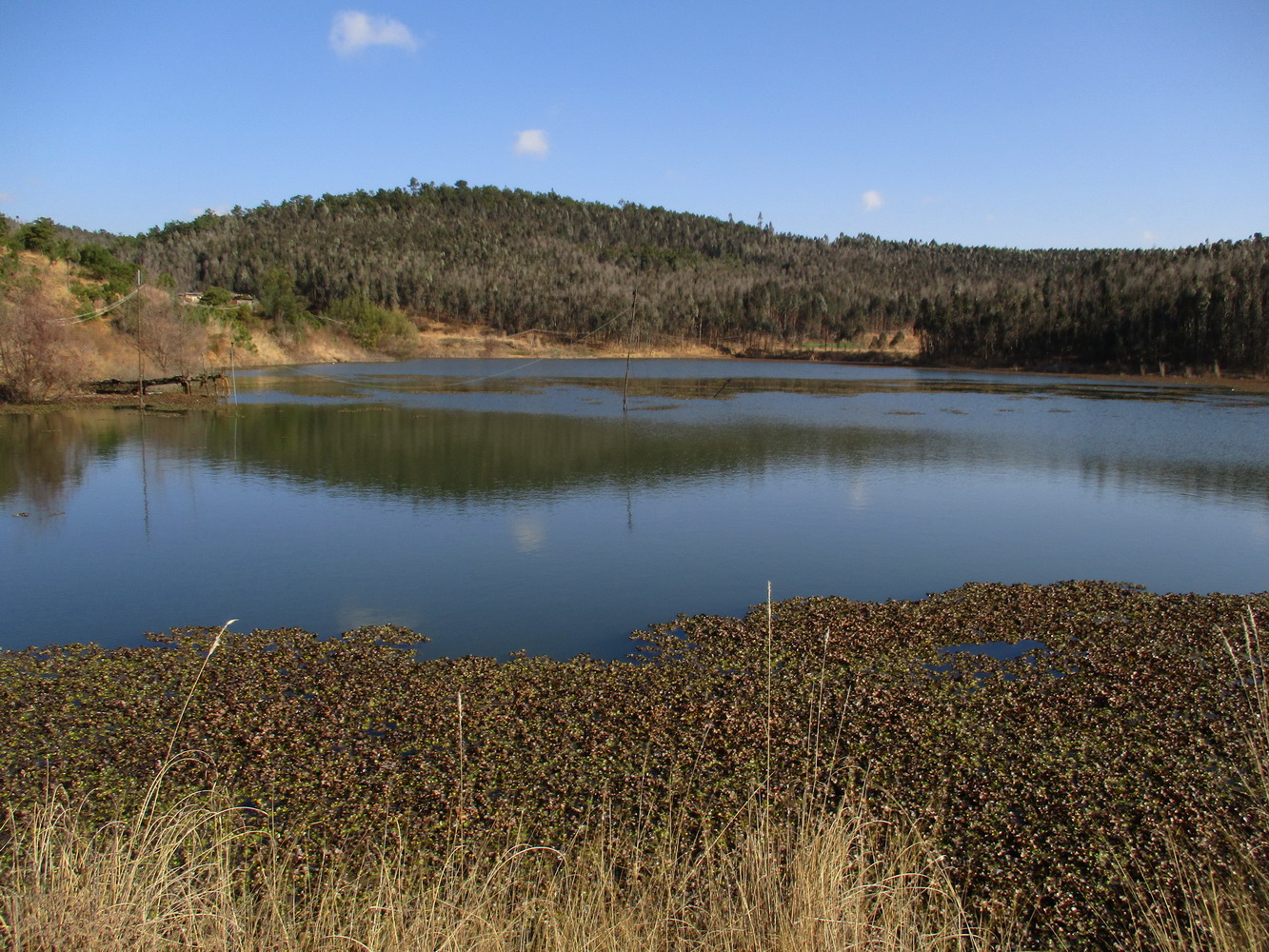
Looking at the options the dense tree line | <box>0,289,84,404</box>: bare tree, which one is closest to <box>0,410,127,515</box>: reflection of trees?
<box>0,289,84,404</box>: bare tree

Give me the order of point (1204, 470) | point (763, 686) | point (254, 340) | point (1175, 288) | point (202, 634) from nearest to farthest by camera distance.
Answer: point (763, 686) < point (202, 634) < point (1204, 470) < point (1175, 288) < point (254, 340)

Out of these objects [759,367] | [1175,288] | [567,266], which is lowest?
[759,367]

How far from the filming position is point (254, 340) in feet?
237

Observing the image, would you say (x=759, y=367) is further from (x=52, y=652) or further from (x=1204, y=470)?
(x=52, y=652)

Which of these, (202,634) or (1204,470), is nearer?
(202,634)

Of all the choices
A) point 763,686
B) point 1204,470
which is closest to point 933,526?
point 763,686

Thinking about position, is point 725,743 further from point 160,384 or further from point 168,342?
point 160,384

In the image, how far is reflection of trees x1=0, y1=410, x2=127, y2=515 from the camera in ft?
63.3

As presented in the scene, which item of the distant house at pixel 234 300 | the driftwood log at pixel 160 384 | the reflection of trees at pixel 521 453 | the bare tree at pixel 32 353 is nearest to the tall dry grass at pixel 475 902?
the reflection of trees at pixel 521 453

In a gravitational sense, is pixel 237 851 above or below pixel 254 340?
below

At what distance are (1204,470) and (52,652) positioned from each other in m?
28.3

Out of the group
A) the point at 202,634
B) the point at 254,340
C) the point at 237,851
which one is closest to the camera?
the point at 237,851

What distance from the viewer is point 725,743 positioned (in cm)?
805

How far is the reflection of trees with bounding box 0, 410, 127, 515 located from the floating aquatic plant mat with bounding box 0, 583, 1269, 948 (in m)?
11.5
